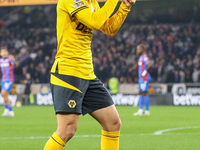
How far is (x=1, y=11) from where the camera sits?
2708 cm

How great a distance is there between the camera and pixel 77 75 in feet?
12.8

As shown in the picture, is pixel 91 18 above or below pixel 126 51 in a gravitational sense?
above

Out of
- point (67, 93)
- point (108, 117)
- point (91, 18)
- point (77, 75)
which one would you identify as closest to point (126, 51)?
point (108, 117)

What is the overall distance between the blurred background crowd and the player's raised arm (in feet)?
52.6

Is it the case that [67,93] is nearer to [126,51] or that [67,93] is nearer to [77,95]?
[77,95]

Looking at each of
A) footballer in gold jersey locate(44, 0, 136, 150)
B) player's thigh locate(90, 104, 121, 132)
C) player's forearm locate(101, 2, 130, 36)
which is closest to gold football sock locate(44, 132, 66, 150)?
footballer in gold jersey locate(44, 0, 136, 150)

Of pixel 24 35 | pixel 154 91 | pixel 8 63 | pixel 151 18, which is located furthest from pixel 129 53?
pixel 8 63

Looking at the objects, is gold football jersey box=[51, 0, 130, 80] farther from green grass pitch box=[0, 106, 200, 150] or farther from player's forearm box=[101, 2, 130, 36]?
green grass pitch box=[0, 106, 200, 150]

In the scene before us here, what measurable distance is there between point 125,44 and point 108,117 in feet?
A: 66.2

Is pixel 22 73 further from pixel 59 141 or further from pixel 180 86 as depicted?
pixel 59 141

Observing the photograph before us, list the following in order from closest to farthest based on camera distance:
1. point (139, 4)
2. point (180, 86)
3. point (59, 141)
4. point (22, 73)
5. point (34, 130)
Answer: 1. point (59, 141)
2. point (34, 130)
3. point (180, 86)
4. point (22, 73)
5. point (139, 4)

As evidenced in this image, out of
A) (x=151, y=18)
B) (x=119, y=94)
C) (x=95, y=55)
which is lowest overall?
(x=119, y=94)

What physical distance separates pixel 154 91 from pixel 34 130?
10433 mm

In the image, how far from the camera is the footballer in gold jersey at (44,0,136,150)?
3.72 meters
